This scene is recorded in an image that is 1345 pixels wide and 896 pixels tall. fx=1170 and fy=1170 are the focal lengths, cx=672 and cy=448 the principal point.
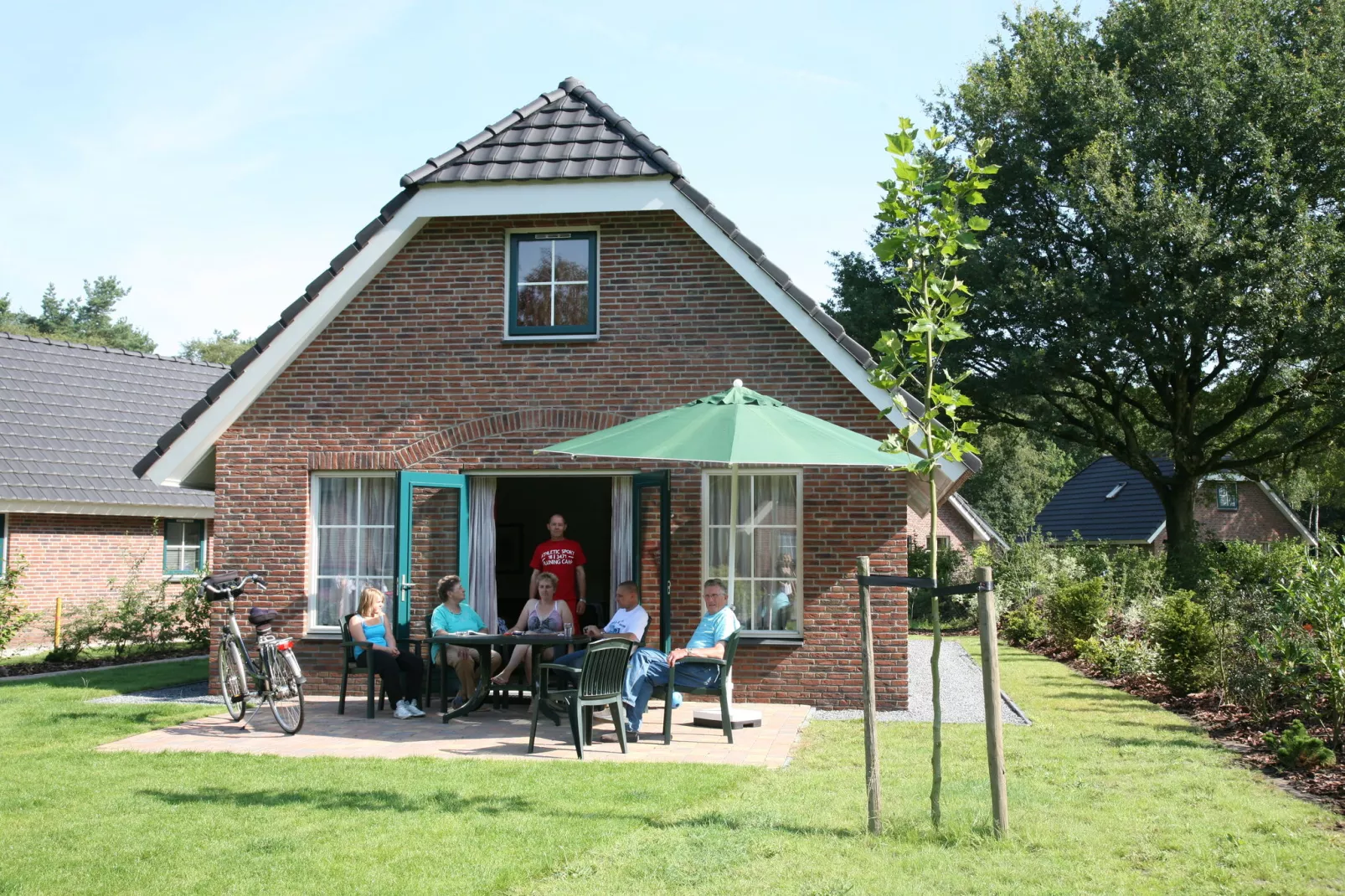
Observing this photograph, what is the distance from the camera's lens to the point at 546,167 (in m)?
11.4

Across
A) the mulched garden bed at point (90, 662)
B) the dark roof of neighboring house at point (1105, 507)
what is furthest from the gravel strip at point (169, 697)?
the dark roof of neighboring house at point (1105, 507)

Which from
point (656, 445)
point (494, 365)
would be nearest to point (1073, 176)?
point (494, 365)

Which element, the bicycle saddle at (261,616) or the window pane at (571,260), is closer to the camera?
the bicycle saddle at (261,616)

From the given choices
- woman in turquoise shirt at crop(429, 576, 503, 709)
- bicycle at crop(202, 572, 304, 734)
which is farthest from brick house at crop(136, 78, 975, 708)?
bicycle at crop(202, 572, 304, 734)

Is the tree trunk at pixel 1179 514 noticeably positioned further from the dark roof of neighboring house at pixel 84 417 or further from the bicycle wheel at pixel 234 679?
the bicycle wheel at pixel 234 679

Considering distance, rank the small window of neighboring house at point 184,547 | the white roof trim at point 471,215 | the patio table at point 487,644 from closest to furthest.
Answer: the patio table at point 487,644 < the white roof trim at point 471,215 < the small window of neighboring house at point 184,547

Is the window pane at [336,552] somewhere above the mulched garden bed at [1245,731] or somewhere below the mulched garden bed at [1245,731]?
above

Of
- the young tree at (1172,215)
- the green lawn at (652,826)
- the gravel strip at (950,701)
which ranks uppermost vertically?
the young tree at (1172,215)

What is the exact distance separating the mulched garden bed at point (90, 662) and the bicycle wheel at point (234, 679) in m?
6.09

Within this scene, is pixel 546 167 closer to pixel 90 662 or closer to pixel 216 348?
pixel 90 662

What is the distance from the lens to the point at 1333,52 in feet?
69.7

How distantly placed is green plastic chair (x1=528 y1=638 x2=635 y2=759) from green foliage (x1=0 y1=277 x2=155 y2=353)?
5555cm

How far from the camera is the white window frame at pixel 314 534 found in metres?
11.8

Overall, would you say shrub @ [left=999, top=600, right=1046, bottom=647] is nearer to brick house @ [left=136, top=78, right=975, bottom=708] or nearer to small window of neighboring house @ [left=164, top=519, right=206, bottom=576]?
brick house @ [left=136, top=78, right=975, bottom=708]
